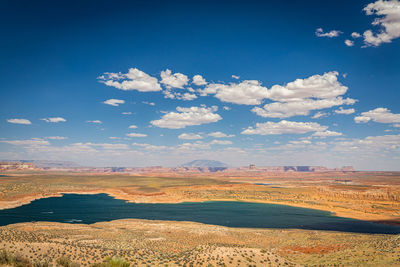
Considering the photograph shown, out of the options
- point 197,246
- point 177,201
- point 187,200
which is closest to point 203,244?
point 197,246

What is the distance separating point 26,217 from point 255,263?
59023mm

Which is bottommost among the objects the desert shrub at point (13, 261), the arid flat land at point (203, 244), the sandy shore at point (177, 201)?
the sandy shore at point (177, 201)

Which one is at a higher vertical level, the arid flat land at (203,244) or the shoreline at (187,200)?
the arid flat land at (203,244)

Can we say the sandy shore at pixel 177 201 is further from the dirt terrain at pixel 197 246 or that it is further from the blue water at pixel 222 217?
the dirt terrain at pixel 197 246

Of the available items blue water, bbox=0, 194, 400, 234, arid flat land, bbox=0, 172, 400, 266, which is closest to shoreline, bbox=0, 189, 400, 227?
arid flat land, bbox=0, 172, 400, 266

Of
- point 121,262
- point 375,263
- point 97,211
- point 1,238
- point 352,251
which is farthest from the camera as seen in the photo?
point 97,211

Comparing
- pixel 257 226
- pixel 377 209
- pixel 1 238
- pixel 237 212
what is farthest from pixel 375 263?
pixel 377 209

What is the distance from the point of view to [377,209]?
78.1 metres

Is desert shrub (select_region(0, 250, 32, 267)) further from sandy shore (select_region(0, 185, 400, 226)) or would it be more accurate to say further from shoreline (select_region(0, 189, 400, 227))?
sandy shore (select_region(0, 185, 400, 226))

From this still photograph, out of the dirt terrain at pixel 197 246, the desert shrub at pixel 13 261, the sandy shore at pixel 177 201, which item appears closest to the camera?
the desert shrub at pixel 13 261

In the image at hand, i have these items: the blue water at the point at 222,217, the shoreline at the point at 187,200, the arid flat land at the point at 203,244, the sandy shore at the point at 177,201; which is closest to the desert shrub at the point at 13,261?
the arid flat land at the point at 203,244

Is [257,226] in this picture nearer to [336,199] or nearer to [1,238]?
[1,238]

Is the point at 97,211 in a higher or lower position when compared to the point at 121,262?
lower

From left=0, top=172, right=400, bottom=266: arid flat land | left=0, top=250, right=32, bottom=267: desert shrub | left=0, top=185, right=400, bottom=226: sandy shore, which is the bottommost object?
left=0, top=185, right=400, bottom=226: sandy shore
